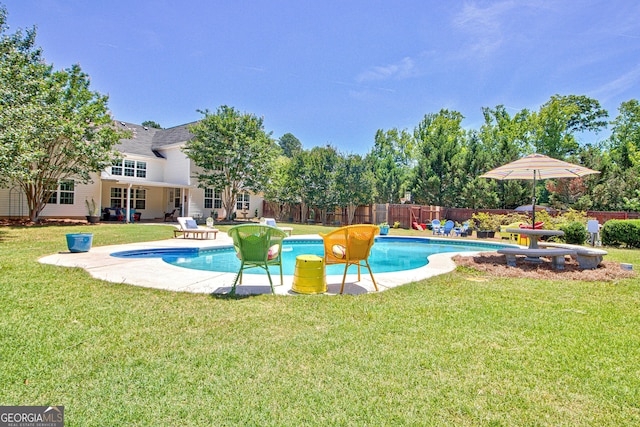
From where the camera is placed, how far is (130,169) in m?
22.2

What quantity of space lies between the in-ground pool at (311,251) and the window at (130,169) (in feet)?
46.5

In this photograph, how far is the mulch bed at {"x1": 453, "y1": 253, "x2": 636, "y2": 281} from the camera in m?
6.63

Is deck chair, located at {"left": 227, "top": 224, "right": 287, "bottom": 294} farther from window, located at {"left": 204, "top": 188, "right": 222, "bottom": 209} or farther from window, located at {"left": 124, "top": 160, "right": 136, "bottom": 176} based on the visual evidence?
window, located at {"left": 124, "top": 160, "right": 136, "bottom": 176}

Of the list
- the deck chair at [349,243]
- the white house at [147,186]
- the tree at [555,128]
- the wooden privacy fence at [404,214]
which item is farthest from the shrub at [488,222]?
the tree at [555,128]

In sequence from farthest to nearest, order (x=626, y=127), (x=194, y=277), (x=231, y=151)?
(x=626, y=127), (x=231, y=151), (x=194, y=277)

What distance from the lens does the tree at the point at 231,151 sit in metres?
21.0

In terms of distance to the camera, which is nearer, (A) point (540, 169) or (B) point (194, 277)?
(B) point (194, 277)

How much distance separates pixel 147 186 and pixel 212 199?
4.36 meters

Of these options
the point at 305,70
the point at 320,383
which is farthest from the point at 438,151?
the point at 320,383

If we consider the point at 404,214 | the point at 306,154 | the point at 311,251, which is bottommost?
the point at 311,251

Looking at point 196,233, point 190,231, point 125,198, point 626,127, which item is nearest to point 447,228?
point 196,233

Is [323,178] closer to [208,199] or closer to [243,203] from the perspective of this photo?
[243,203]

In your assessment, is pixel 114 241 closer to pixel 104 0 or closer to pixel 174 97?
pixel 104 0

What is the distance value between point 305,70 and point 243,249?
17954 mm
